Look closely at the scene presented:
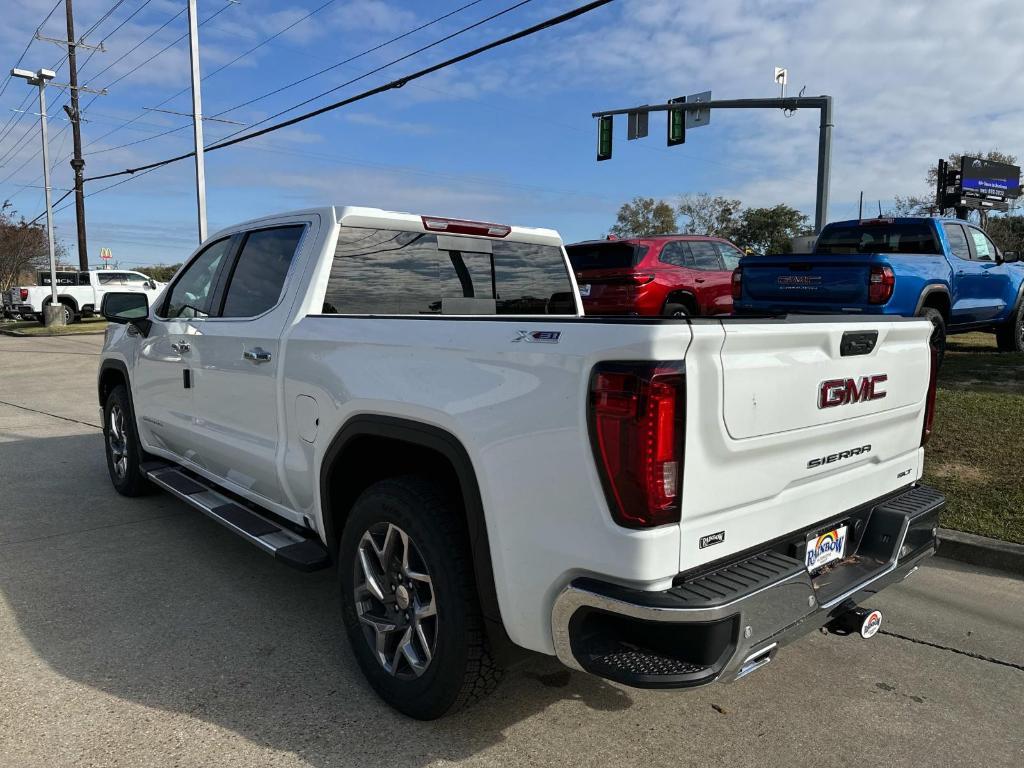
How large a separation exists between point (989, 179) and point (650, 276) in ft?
127

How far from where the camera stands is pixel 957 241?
9750mm

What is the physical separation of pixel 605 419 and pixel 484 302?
6.95ft

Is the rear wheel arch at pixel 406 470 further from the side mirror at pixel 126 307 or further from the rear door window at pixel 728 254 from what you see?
the rear door window at pixel 728 254

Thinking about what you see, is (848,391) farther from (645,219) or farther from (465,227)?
(645,219)

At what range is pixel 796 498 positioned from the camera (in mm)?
2510

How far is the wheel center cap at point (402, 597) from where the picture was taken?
110 inches

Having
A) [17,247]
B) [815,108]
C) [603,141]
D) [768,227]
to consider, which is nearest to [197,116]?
[603,141]

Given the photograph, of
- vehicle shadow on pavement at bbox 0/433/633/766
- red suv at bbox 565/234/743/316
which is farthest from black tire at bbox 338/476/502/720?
red suv at bbox 565/234/743/316

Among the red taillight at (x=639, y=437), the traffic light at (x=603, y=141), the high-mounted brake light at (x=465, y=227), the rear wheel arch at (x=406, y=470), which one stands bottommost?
the rear wheel arch at (x=406, y=470)

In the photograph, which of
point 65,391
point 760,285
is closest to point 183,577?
point 760,285

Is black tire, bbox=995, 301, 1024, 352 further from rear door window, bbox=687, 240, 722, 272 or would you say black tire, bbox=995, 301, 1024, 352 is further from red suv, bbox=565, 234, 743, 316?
rear door window, bbox=687, 240, 722, 272

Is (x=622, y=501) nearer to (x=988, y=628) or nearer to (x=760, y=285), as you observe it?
(x=988, y=628)

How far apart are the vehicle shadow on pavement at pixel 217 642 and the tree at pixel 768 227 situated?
56927 millimetres

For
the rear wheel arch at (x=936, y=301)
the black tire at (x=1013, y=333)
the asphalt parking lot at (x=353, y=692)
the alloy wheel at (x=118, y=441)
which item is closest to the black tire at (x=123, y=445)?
the alloy wheel at (x=118, y=441)
